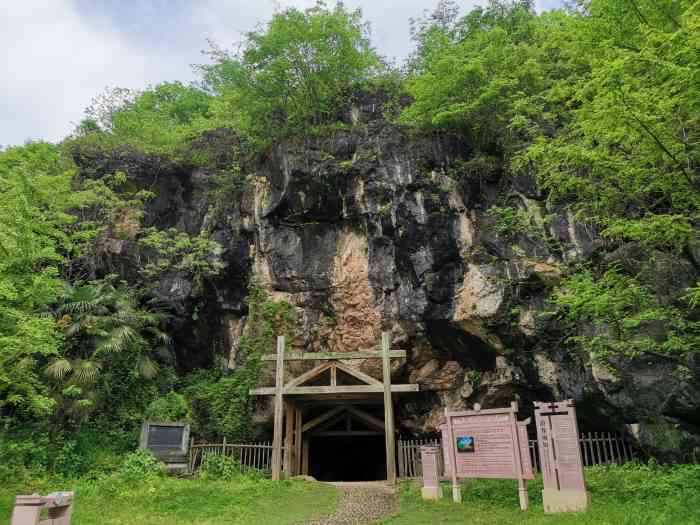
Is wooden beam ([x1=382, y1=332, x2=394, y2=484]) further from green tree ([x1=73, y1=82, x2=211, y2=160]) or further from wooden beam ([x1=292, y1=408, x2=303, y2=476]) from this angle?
green tree ([x1=73, y1=82, x2=211, y2=160])

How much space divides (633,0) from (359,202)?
823 cm

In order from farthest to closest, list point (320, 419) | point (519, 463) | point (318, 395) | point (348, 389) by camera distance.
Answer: point (320, 419) → point (318, 395) → point (348, 389) → point (519, 463)

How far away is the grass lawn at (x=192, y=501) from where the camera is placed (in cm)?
850

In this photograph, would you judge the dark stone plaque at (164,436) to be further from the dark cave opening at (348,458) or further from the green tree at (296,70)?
the green tree at (296,70)

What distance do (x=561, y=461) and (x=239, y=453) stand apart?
8.95 meters

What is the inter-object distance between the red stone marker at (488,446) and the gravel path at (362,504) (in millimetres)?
Answer: 1495

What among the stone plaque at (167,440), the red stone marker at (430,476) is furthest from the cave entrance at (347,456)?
the red stone marker at (430,476)

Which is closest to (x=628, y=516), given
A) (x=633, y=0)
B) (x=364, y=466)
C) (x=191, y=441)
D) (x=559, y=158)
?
(x=559, y=158)

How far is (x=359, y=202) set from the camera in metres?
14.4

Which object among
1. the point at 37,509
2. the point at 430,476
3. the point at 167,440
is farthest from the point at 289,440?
the point at 37,509

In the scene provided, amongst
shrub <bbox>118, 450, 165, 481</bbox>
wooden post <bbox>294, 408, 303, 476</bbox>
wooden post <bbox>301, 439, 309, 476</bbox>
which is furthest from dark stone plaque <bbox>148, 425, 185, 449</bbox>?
wooden post <bbox>301, 439, 309, 476</bbox>

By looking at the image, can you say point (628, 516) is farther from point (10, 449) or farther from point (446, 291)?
point (10, 449)

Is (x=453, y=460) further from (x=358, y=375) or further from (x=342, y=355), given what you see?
(x=342, y=355)

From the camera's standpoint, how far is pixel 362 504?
9.46 meters
